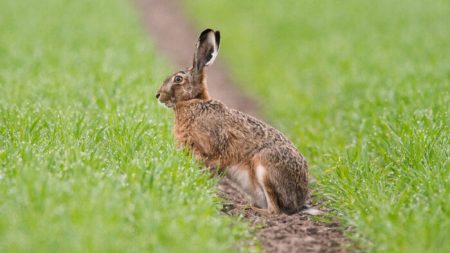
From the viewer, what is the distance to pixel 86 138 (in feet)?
23.0

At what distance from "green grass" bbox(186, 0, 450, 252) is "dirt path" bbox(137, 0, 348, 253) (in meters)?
0.26

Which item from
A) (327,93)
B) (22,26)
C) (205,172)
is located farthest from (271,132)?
(22,26)

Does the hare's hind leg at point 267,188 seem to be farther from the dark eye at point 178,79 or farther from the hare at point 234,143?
the dark eye at point 178,79

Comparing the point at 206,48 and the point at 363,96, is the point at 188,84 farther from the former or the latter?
the point at 363,96

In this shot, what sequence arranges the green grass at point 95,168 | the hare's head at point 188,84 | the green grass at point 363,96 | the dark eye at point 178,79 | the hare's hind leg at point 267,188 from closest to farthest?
the green grass at point 95,168 → the green grass at point 363,96 → the hare's hind leg at point 267,188 → the hare's head at point 188,84 → the dark eye at point 178,79

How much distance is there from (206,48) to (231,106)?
193 inches

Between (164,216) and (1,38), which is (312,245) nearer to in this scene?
(164,216)

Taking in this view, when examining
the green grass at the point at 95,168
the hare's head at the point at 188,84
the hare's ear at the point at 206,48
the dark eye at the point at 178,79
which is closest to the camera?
the green grass at the point at 95,168

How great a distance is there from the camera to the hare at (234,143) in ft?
21.7

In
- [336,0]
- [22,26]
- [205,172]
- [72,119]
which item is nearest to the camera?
[205,172]

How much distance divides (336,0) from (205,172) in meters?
15.5

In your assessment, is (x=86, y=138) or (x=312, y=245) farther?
(x=86, y=138)

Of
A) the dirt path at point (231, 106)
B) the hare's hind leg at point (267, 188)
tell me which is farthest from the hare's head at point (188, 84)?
the hare's hind leg at point (267, 188)

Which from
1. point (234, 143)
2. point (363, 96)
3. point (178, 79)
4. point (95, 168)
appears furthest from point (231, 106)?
point (95, 168)
